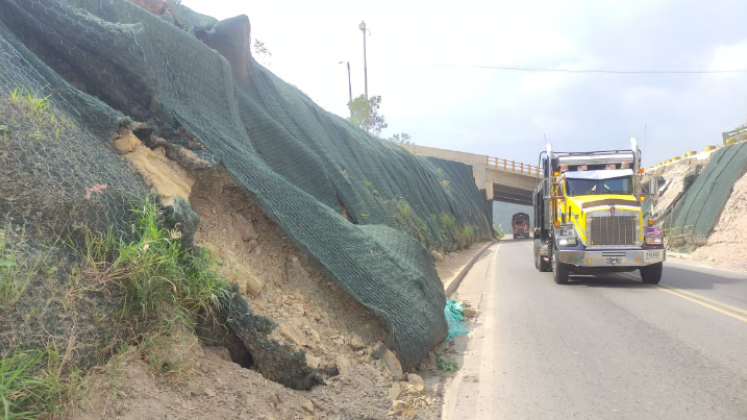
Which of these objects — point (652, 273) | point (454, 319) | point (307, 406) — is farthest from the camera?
point (652, 273)


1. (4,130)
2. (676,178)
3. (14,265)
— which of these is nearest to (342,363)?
(14,265)

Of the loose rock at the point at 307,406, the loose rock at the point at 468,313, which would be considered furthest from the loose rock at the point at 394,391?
the loose rock at the point at 468,313

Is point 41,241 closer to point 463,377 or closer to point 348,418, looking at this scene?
point 348,418

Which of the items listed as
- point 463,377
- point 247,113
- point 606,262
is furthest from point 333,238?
point 606,262

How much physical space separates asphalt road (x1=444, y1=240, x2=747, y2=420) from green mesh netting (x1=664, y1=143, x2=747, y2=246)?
11.5m

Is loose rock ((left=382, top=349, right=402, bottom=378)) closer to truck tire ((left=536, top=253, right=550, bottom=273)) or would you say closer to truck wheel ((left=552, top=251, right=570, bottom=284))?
truck wheel ((left=552, top=251, right=570, bottom=284))

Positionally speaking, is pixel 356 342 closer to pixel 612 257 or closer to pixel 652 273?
pixel 612 257

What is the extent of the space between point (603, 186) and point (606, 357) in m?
7.80

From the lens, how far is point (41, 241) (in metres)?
3.01

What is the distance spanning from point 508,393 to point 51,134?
15.0ft

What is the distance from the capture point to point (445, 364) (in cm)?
543

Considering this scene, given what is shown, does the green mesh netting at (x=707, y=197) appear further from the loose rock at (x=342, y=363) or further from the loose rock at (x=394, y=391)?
the loose rock at (x=342, y=363)

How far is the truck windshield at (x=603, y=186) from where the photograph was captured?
1210 centimetres

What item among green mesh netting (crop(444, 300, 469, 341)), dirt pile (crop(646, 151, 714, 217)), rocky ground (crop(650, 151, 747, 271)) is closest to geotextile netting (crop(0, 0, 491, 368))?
green mesh netting (crop(444, 300, 469, 341))
